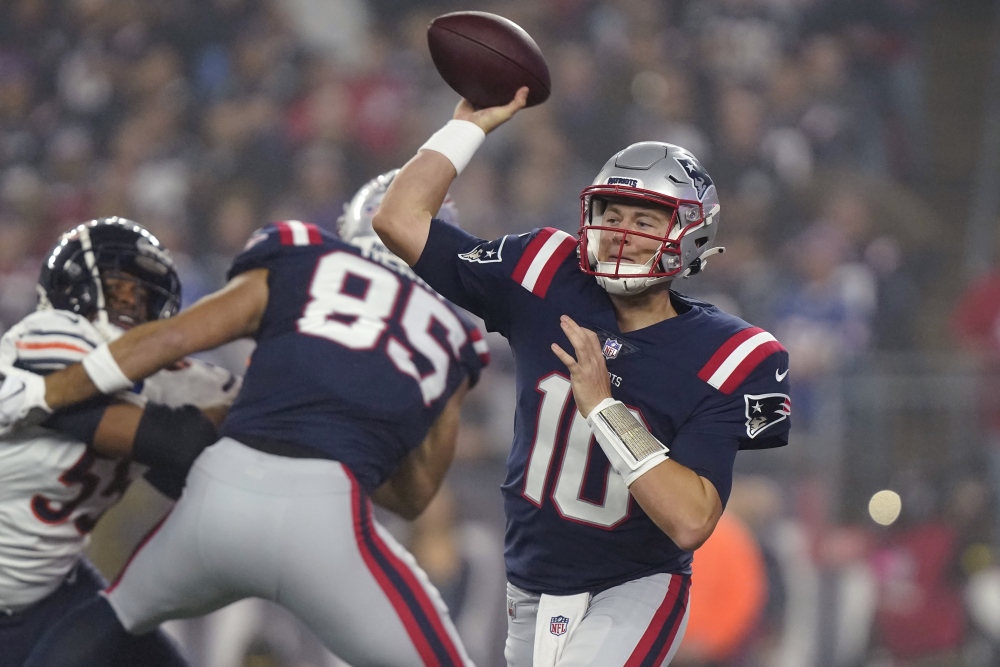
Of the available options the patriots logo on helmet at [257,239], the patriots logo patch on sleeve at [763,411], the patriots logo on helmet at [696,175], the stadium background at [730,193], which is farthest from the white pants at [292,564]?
the stadium background at [730,193]

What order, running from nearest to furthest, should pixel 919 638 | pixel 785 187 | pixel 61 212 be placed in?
1. pixel 919 638
2. pixel 785 187
3. pixel 61 212

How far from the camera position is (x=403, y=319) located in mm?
2838

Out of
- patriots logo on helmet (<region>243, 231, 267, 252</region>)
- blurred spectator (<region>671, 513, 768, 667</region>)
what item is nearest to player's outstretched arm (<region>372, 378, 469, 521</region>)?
patriots logo on helmet (<region>243, 231, 267, 252</region>)

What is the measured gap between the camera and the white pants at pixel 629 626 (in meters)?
2.18

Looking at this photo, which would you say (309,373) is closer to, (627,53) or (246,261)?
(246,261)

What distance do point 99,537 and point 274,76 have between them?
4.97 metres

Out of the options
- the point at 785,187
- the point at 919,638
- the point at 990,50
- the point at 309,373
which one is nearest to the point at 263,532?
the point at 309,373

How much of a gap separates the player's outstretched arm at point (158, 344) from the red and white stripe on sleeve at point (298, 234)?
0.23m

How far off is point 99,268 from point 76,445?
501 mm

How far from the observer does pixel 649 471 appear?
2.05 m

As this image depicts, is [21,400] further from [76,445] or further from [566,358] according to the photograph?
[566,358]

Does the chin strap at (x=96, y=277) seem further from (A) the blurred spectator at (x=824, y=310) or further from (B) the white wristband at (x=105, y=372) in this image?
(A) the blurred spectator at (x=824, y=310)

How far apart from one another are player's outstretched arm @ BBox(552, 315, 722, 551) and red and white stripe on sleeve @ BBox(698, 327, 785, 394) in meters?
0.21

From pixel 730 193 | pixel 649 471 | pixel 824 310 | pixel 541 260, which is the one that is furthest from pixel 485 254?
pixel 730 193
